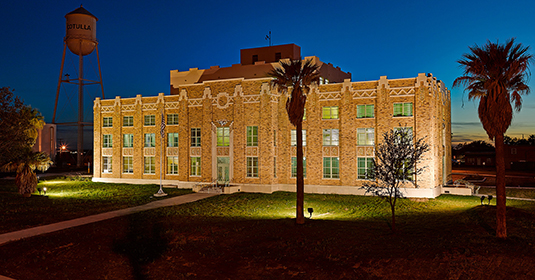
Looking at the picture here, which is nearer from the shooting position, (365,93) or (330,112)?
(365,93)

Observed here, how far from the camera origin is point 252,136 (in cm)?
3678

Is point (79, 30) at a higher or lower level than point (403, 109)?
higher

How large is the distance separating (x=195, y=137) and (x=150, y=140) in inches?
277

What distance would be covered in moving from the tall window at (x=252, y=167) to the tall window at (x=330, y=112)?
7.92 m

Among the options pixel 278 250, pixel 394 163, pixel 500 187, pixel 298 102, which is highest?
pixel 298 102

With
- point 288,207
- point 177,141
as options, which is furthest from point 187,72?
point 288,207

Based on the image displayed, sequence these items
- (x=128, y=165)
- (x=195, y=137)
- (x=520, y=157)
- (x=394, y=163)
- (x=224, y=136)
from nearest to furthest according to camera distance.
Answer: (x=394, y=163)
(x=224, y=136)
(x=195, y=137)
(x=128, y=165)
(x=520, y=157)

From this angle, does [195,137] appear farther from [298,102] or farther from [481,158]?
[481,158]

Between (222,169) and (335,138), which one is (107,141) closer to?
(222,169)

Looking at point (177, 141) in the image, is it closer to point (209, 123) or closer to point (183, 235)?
point (209, 123)

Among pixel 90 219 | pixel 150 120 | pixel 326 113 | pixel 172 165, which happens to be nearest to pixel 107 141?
pixel 150 120

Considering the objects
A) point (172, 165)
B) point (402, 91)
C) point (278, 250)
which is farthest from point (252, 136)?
point (278, 250)

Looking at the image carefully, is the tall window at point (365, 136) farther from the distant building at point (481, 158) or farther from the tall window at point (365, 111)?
the distant building at point (481, 158)

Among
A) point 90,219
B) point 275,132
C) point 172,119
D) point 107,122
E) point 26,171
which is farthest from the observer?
point 107,122
